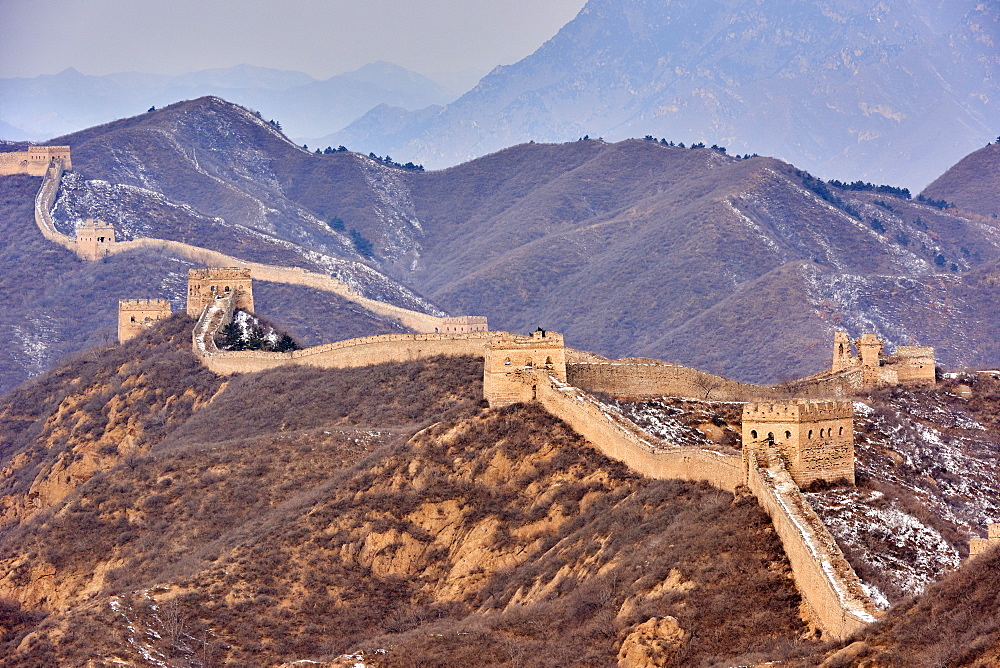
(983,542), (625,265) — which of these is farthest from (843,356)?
(625,265)

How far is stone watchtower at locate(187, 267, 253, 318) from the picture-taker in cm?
9300

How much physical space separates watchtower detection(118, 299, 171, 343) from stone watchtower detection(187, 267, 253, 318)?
111 inches

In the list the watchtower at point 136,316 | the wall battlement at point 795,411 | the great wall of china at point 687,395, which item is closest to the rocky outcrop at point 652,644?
the great wall of china at point 687,395

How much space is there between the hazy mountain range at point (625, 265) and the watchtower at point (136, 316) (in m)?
24.7

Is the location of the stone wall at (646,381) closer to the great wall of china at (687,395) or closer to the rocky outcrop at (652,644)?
the great wall of china at (687,395)

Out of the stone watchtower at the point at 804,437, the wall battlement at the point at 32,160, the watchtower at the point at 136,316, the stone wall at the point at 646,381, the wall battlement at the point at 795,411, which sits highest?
the wall battlement at the point at 32,160

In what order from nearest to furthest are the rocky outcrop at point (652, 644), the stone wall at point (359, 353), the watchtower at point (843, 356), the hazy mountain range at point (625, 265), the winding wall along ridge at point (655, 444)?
the winding wall along ridge at point (655, 444)
the rocky outcrop at point (652, 644)
the watchtower at point (843, 356)
the stone wall at point (359, 353)
the hazy mountain range at point (625, 265)

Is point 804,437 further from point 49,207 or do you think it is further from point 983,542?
point 49,207

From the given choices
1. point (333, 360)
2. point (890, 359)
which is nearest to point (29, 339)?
point (333, 360)

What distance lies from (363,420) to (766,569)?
34.0 meters

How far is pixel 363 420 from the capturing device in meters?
70.5

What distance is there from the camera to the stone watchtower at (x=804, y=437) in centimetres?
4359

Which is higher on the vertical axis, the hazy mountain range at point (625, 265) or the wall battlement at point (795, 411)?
the hazy mountain range at point (625, 265)

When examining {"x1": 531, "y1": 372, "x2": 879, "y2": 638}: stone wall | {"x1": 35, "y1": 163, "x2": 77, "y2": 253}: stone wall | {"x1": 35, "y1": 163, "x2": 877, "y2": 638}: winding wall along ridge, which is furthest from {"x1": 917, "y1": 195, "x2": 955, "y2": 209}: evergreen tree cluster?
{"x1": 531, "y1": 372, "x2": 879, "y2": 638}: stone wall
